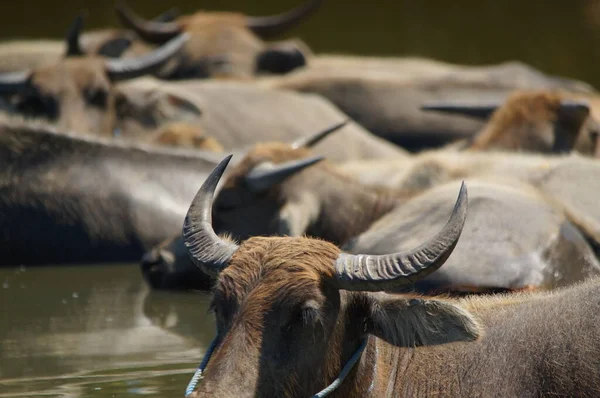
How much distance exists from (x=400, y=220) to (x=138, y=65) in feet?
21.1

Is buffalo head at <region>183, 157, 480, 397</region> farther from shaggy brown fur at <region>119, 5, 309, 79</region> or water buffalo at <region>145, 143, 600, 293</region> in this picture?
shaggy brown fur at <region>119, 5, 309, 79</region>

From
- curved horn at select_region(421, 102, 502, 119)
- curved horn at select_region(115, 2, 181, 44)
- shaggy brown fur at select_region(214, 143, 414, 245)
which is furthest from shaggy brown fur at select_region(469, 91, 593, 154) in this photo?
curved horn at select_region(115, 2, 181, 44)

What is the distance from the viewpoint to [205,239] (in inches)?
206

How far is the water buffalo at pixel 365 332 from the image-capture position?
15.5ft

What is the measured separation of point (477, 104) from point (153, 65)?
3.48 m

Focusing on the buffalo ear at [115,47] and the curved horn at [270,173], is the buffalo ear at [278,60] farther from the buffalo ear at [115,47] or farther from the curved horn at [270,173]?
the curved horn at [270,173]

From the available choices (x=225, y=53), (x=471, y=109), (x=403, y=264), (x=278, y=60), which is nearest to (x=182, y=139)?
(x=471, y=109)

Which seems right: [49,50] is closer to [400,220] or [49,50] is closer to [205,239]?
[400,220]

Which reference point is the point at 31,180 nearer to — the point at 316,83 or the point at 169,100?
the point at 169,100

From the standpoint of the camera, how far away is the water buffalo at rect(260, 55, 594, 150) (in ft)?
53.3

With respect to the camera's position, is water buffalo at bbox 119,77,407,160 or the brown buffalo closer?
the brown buffalo

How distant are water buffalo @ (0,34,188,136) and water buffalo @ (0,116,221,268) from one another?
Answer: 135 cm

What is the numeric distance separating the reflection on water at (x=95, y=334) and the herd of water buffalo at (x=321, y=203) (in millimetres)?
390

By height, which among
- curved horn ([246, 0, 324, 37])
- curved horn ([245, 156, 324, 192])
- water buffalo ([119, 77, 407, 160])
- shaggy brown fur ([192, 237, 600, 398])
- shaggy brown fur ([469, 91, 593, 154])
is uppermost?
shaggy brown fur ([192, 237, 600, 398])
